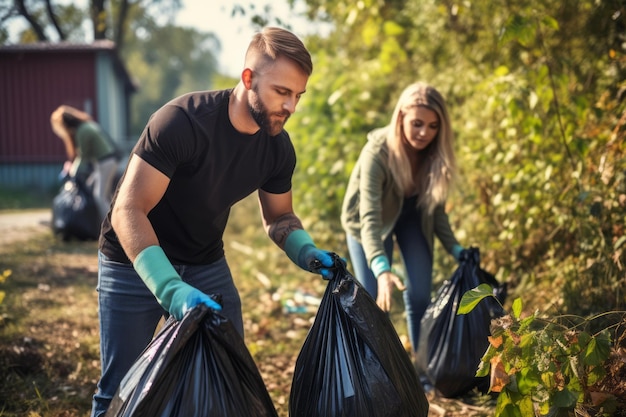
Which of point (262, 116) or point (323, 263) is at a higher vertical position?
point (262, 116)

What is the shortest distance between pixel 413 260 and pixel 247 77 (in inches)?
70.0

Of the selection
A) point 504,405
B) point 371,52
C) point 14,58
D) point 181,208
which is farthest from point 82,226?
point 14,58

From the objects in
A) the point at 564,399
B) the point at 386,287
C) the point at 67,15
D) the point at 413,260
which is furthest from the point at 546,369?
the point at 67,15

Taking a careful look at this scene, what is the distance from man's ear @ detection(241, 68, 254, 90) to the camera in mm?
2340

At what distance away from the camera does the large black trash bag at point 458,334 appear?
3377 millimetres

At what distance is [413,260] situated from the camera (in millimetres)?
3768

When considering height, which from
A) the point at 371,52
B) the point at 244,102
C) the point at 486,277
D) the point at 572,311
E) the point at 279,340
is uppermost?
the point at 371,52

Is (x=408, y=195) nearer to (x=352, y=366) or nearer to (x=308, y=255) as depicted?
(x=308, y=255)

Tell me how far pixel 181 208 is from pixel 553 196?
2.83 metres

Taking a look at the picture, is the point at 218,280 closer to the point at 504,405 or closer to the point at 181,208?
the point at 181,208

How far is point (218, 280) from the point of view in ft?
8.72

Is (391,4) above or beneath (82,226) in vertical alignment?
above

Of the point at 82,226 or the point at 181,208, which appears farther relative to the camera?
the point at 82,226

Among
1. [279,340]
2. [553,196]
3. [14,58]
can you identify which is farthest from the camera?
[14,58]
